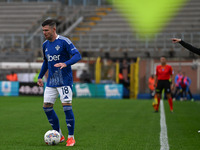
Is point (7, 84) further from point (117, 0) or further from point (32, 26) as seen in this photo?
point (117, 0)

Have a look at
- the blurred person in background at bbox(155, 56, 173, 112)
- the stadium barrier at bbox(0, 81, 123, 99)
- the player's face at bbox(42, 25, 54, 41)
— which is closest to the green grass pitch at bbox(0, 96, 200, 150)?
the player's face at bbox(42, 25, 54, 41)

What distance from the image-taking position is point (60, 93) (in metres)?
7.33

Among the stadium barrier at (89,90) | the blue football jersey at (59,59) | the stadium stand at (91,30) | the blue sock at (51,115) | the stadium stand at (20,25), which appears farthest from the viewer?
the stadium stand at (20,25)

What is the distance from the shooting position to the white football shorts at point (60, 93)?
7309 millimetres

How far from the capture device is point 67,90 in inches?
289

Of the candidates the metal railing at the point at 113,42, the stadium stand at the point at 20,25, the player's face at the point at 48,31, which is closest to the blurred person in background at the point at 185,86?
the metal railing at the point at 113,42

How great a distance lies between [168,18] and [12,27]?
577 inches

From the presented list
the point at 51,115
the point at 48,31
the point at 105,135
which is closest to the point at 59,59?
the point at 48,31

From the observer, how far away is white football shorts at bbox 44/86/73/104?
7.31 metres

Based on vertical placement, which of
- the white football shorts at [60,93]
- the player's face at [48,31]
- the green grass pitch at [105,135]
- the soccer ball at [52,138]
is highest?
the player's face at [48,31]

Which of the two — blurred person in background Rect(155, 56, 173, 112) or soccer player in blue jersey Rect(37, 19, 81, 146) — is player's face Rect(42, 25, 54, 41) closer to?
A: soccer player in blue jersey Rect(37, 19, 81, 146)

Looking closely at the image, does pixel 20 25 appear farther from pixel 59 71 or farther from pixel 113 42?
pixel 59 71

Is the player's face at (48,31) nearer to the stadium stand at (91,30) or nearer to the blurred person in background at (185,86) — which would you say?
the blurred person in background at (185,86)

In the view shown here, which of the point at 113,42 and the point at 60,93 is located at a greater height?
the point at 60,93
